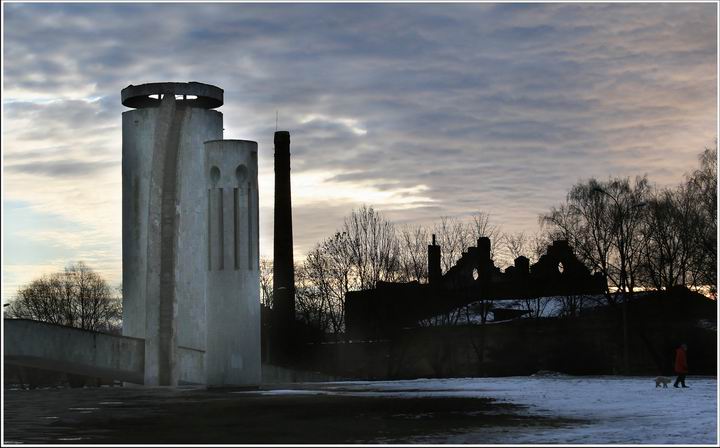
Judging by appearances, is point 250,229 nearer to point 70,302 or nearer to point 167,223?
point 167,223

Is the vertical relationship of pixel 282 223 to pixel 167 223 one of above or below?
above

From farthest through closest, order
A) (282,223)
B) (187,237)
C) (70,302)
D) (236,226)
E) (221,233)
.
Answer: (70,302) < (282,223) < (187,237) < (236,226) < (221,233)

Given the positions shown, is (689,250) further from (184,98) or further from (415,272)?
(184,98)

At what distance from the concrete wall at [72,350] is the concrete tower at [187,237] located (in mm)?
824

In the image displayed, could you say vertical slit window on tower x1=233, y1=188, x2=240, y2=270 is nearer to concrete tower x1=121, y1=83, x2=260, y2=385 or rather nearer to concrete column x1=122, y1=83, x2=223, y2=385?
concrete tower x1=121, y1=83, x2=260, y2=385

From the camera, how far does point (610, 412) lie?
77.5ft

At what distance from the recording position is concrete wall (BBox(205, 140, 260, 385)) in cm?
4281

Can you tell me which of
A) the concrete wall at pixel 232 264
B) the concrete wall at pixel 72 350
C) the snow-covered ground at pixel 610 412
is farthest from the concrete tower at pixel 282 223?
the snow-covered ground at pixel 610 412

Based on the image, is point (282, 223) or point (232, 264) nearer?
point (232, 264)

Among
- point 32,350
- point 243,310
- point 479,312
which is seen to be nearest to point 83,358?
point 32,350

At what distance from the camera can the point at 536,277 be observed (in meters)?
76.2

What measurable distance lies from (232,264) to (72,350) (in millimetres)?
7170

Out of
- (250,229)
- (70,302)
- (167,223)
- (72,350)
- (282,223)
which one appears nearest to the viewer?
(72,350)

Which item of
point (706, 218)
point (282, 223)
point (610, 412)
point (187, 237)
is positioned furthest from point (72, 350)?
point (706, 218)
